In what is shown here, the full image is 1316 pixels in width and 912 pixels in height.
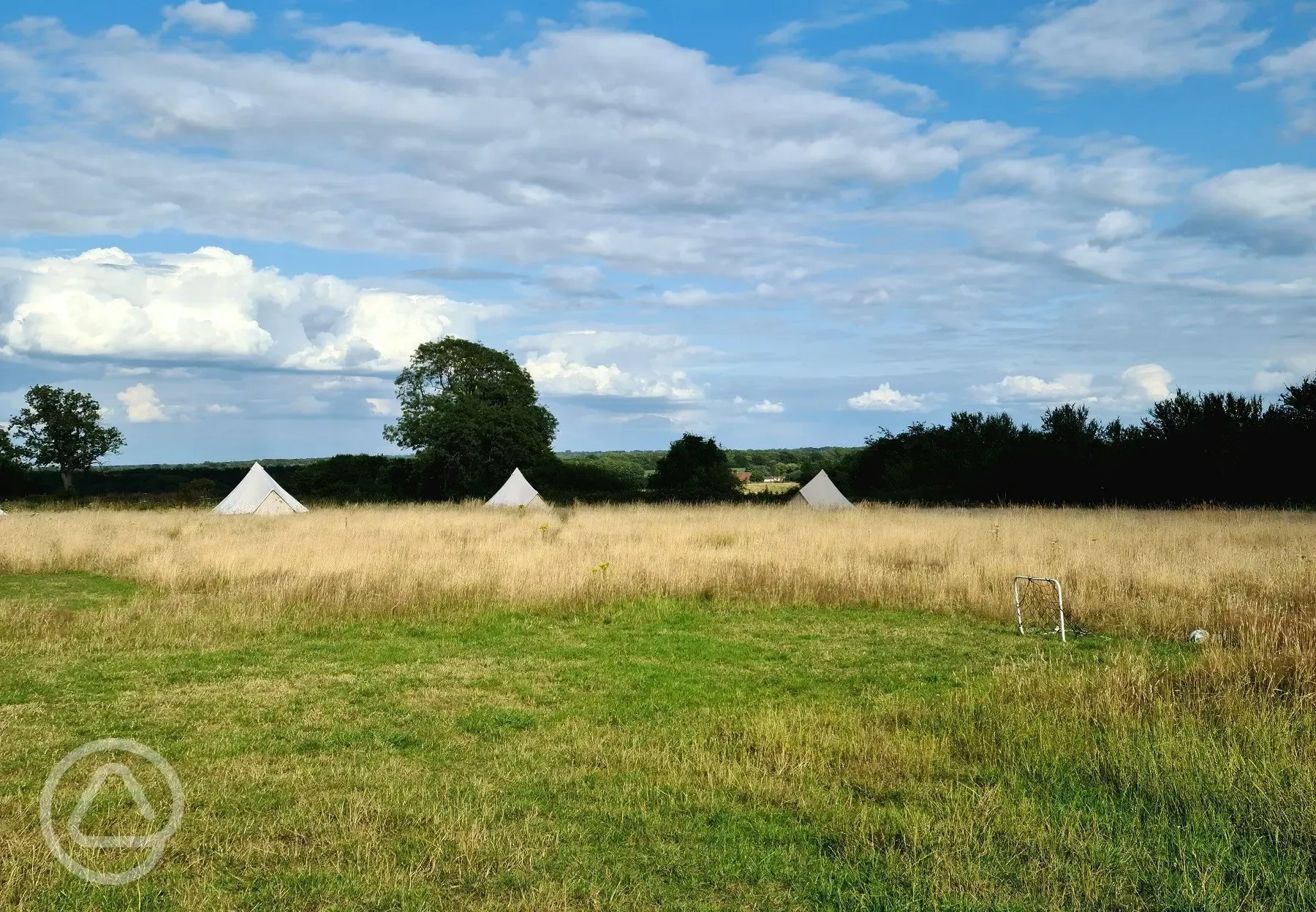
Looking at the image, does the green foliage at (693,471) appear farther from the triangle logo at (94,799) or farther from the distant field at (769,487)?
the triangle logo at (94,799)

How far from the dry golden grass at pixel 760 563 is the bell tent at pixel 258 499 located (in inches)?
223

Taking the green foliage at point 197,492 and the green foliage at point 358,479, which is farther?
the green foliage at point 358,479

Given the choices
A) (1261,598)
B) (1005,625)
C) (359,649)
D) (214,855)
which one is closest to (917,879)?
(214,855)

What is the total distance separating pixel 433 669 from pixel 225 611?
413 cm

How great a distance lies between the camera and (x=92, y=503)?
37.7 metres

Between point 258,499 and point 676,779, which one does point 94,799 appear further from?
point 258,499

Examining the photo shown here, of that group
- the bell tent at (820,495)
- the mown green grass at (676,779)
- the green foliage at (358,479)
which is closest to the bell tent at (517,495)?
the bell tent at (820,495)

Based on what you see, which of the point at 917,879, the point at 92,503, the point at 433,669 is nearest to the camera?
the point at 917,879

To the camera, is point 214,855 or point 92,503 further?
point 92,503

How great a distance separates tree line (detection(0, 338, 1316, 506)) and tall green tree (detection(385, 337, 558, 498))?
0.26 feet

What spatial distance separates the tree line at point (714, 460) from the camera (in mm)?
30156

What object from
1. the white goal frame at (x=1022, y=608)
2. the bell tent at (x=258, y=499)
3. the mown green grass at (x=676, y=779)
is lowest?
the mown green grass at (x=676, y=779)

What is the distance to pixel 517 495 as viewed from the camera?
35.0m

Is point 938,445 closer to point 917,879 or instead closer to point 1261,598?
point 1261,598
